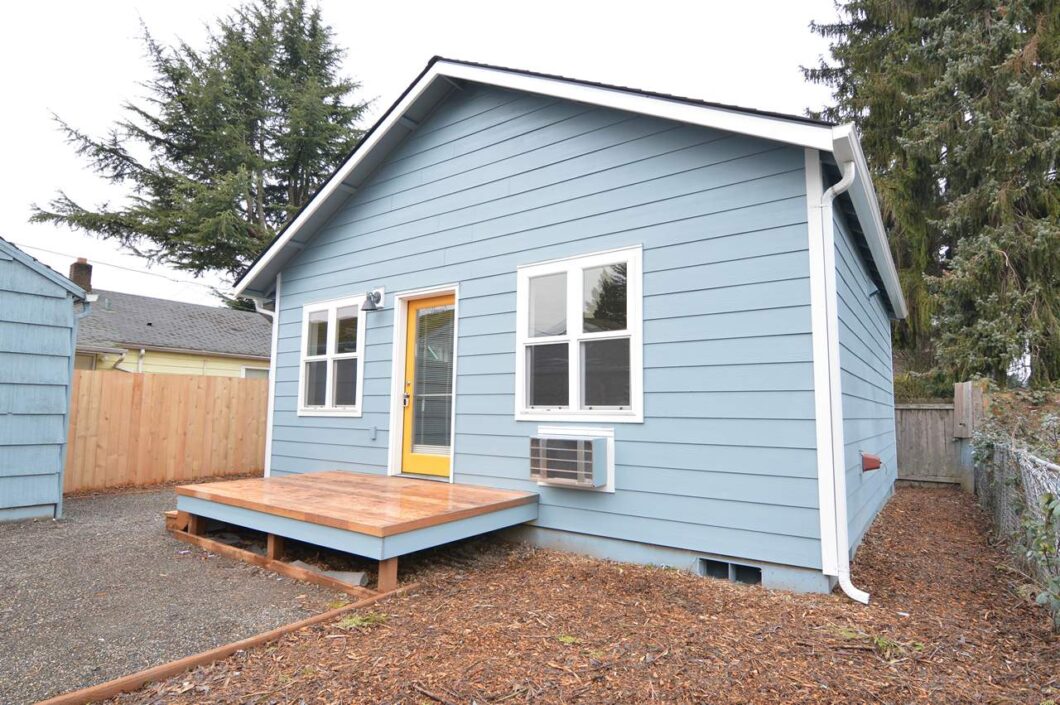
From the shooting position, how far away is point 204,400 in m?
8.92

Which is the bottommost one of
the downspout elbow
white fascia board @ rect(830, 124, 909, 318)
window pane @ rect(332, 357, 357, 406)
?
window pane @ rect(332, 357, 357, 406)

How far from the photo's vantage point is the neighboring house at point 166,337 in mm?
13086

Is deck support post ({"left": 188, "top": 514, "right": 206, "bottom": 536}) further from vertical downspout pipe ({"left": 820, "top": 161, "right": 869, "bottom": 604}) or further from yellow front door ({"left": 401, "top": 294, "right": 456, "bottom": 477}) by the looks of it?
vertical downspout pipe ({"left": 820, "top": 161, "right": 869, "bottom": 604})

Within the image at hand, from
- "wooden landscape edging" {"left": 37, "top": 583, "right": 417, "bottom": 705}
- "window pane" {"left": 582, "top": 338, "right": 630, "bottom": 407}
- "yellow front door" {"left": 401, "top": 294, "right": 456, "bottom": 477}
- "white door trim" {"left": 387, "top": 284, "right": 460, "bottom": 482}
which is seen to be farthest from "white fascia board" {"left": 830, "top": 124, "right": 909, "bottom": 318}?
"wooden landscape edging" {"left": 37, "top": 583, "right": 417, "bottom": 705}

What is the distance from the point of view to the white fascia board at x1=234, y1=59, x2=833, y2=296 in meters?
3.55

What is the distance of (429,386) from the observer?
5.76 m

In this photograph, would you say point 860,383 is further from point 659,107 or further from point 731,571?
point 659,107

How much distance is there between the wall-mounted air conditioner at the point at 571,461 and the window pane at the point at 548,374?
428 mm

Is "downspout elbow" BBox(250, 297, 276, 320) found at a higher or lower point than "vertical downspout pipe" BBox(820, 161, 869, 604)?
higher

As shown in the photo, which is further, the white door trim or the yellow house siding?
the yellow house siding

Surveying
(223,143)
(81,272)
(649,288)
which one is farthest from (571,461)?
(223,143)

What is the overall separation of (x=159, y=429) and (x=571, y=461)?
7222 millimetres

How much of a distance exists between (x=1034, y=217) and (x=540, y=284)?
11.4 meters

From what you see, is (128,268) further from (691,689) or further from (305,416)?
(691,689)
